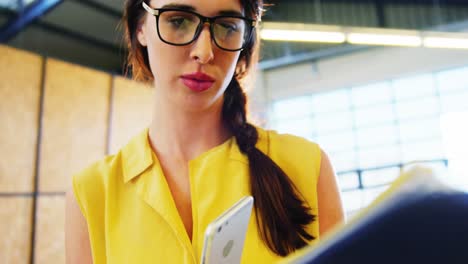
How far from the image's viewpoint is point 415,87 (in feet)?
29.3

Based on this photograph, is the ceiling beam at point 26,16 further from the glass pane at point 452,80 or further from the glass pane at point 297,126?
the glass pane at point 452,80

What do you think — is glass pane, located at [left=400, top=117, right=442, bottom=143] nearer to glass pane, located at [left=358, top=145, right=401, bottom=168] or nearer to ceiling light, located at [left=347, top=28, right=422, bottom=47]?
glass pane, located at [left=358, top=145, right=401, bottom=168]

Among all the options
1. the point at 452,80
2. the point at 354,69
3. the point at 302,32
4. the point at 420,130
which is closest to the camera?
the point at 302,32

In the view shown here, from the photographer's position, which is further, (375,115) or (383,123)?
(375,115)

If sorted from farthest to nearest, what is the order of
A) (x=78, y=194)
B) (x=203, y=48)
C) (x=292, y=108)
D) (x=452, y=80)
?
(x=292, y=108) → (x=452, y=80) → (x=78, y=194) → (x=203, y=48)

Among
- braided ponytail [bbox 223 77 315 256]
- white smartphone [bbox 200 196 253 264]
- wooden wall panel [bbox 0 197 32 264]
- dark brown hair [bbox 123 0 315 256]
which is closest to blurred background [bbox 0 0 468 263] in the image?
wooden wall panel [bbox 0 197 32 264]

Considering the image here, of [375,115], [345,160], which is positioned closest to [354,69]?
[375,115]

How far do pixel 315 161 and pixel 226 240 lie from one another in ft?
1.35

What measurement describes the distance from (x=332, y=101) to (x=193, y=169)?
30.4 ft

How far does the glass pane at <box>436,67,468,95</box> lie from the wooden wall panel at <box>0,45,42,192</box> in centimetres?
771

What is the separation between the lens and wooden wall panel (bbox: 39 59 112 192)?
502cm

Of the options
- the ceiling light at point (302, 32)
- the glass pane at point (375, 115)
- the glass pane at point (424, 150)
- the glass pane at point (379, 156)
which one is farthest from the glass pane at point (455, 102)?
the ceiling light at point (302, 32)

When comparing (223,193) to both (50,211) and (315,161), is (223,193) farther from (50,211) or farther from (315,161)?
(50,211)

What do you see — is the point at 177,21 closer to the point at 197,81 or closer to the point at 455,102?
the point at 197,81
